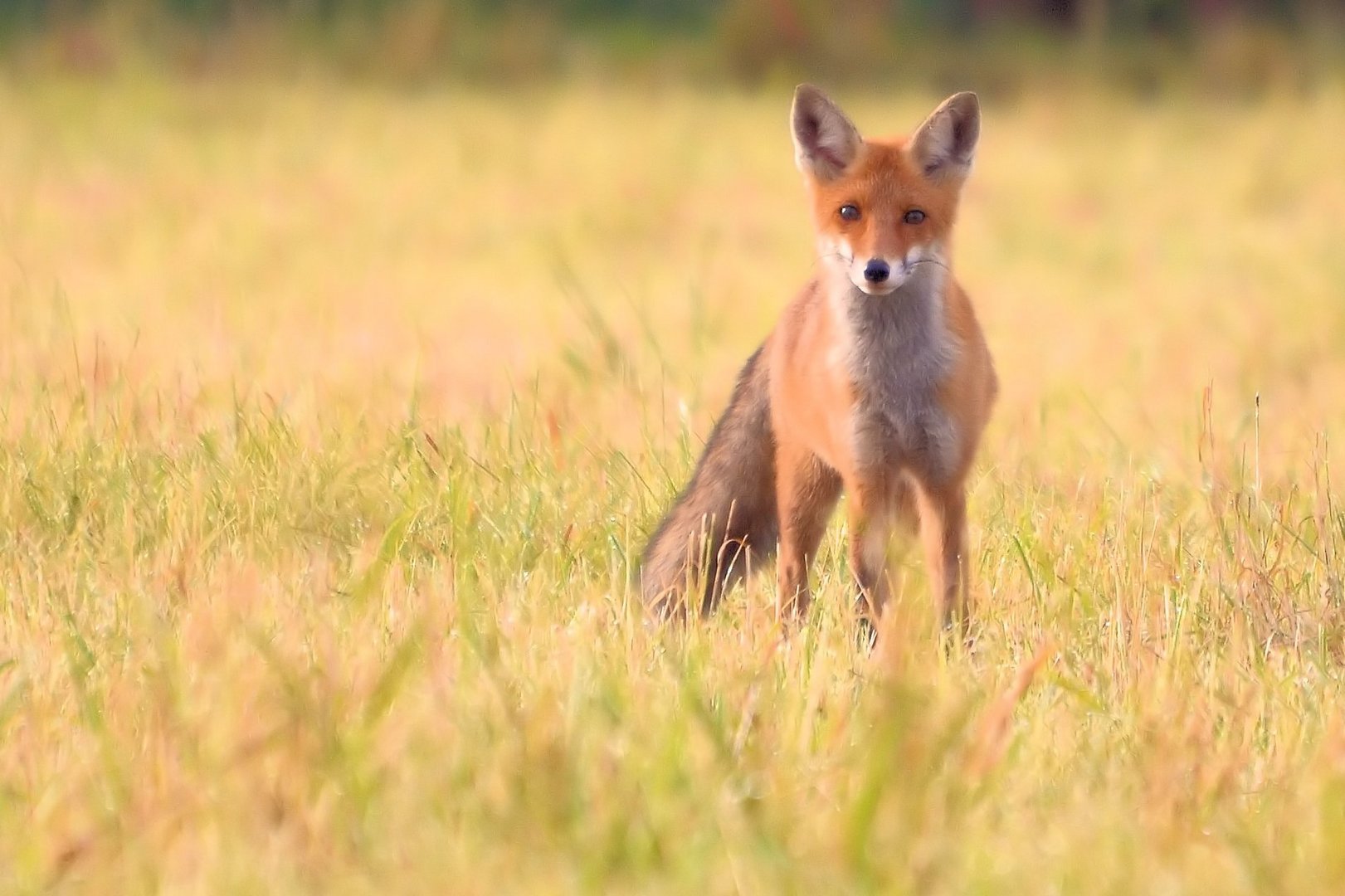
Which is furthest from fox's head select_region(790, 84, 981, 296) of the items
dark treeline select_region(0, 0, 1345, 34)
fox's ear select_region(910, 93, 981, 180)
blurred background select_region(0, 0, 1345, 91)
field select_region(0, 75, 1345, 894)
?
dark treeline select_region(0, 0, 1345, 34)

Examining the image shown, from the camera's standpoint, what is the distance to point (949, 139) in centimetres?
404

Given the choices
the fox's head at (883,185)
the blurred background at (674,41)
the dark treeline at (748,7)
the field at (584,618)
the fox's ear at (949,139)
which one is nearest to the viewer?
the field at (584,618)

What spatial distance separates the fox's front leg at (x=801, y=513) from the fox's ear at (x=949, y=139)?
Answer: 0.73 metres

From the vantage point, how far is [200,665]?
10.3ft

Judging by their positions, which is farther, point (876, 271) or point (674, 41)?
point (674, 41)

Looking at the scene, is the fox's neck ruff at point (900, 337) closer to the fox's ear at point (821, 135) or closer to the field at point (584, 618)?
the fox's ear at point (821, 135)

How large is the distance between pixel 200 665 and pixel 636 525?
1469mm

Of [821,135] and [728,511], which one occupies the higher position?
[821,135]

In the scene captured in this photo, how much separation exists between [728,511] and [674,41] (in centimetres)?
1444

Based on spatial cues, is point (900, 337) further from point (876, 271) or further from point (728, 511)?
point (728, 511)

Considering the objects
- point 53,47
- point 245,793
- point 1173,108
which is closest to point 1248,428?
point 245,793

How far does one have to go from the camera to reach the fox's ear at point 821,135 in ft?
13.2

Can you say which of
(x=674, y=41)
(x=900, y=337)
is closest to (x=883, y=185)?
(x=900, y=337)

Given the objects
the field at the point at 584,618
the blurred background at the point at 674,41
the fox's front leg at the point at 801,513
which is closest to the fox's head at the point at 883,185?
the fox's front leg at the point at 801,513
